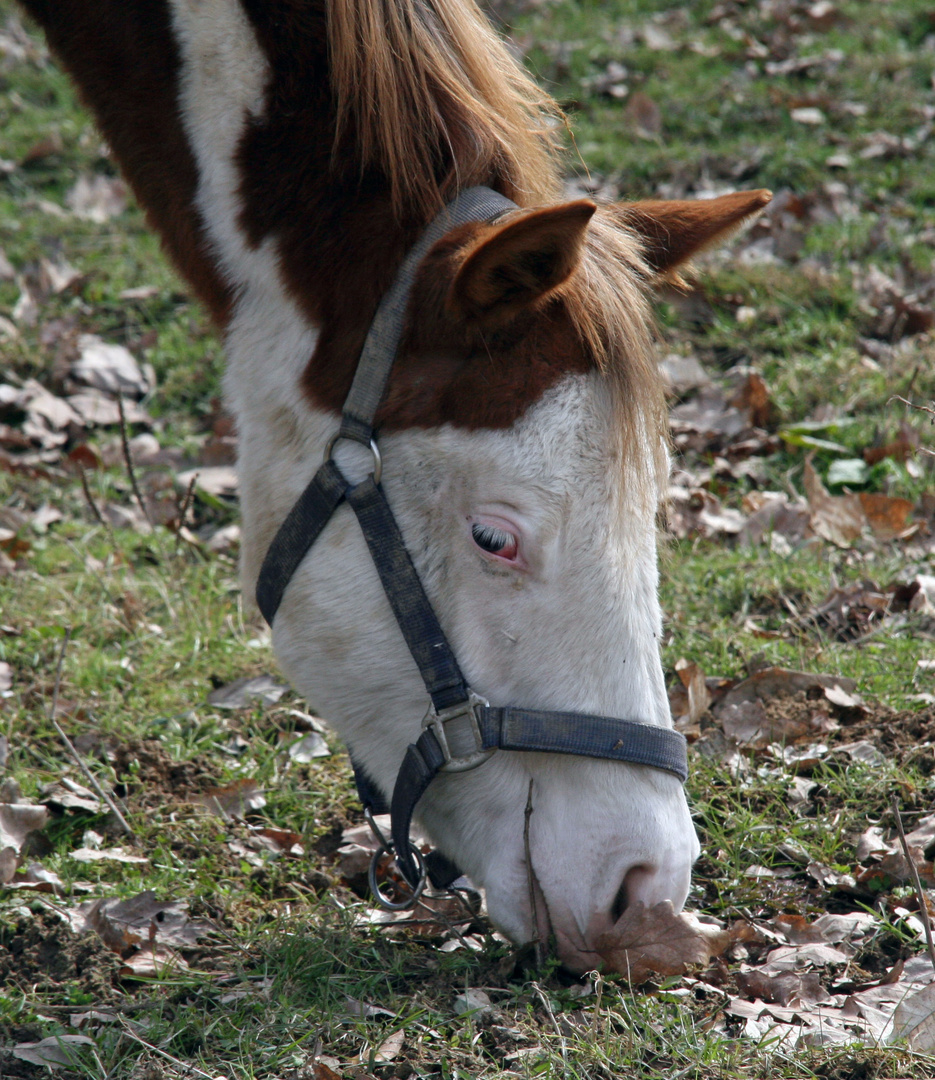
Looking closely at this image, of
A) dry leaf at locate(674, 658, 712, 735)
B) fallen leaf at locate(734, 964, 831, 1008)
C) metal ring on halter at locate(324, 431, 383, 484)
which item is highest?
metal ring on halter at locate(324, 431, 383, 484)

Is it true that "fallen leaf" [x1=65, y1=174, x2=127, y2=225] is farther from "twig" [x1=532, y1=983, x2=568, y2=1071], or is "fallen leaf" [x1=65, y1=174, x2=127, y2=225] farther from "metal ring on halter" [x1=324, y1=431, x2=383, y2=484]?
"twig" [x1=532, y1=983, x2=568, y2=1071]

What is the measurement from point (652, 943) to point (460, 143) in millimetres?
1499

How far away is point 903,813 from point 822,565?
43.3 inches

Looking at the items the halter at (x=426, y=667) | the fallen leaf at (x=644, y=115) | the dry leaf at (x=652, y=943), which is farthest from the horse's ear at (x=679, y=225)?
the fallen leaf at (x=644, y=115)

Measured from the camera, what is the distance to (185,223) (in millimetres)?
2295

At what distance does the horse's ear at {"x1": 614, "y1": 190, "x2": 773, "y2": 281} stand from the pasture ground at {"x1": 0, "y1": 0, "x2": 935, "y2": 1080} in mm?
241

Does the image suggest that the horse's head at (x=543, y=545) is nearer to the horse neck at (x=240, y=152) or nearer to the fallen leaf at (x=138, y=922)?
the horse neck at (x=240, y=152)

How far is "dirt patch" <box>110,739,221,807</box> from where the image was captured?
275cm

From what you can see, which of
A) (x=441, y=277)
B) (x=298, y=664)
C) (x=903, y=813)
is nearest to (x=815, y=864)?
(x=903, y=813)

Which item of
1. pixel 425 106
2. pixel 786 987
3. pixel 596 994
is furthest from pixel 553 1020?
pixel 425 106

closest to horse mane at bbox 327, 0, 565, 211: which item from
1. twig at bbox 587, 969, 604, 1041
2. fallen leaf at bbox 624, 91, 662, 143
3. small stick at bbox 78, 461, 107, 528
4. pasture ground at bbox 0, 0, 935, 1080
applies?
pasture ground at bbox 0, 0, 935, 1080

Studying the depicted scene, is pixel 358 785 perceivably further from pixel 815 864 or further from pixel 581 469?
pixel 815 864

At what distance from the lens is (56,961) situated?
2188 mm

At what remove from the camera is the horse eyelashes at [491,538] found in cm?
193
